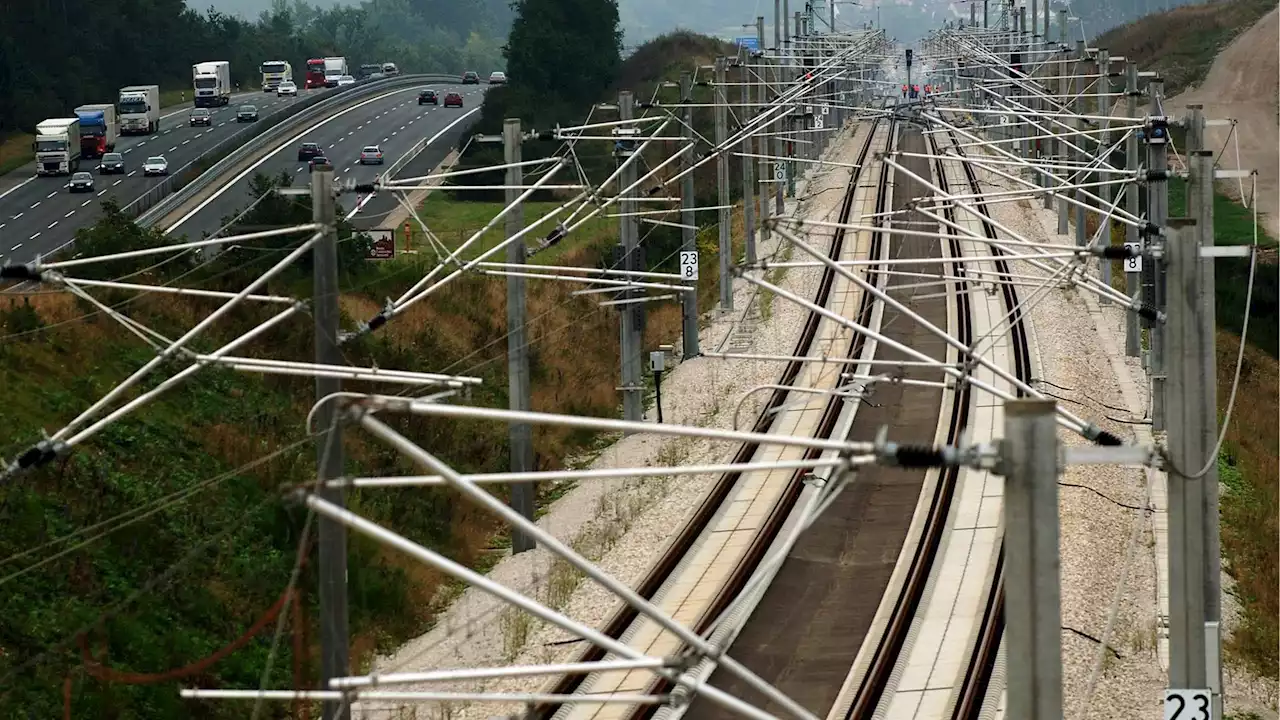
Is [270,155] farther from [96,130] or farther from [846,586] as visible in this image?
[846,586]

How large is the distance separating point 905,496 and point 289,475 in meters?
8.91

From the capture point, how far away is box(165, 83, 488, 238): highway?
2141 inches

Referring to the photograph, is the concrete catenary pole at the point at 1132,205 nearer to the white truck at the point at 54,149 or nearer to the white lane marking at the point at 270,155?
the white lane marking at the point at 270,155

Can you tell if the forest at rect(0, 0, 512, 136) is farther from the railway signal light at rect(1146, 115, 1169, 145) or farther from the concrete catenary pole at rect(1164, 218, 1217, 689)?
the concrete catenary pole at rect(1164, 218, 1217, 689)

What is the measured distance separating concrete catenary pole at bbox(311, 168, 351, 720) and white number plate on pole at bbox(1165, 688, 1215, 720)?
5.93 metres

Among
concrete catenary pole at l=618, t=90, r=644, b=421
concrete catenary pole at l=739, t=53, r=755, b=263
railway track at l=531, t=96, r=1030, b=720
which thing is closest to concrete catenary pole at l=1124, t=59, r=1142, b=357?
railway track at l=531, t=96, r=1030, b=720

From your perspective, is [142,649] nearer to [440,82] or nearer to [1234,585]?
[1234,585]

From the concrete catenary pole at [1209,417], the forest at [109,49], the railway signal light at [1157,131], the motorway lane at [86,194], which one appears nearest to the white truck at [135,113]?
the motorway lane at [86,194]

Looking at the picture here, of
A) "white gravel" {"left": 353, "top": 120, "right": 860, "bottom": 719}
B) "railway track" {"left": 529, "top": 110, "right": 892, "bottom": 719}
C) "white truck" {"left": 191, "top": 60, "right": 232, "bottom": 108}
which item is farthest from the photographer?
"white truck" {"left": 191, "top": 60, "right": 232, "bottom": 108}

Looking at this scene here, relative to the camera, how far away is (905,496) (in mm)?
26250

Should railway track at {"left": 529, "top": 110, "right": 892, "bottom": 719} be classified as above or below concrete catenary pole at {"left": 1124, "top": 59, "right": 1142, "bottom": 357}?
below

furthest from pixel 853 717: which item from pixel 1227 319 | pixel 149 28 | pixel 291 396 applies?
→ pixel 149 28

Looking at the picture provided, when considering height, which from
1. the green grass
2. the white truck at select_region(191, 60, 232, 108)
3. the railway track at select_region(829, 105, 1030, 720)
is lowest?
the railway track at select_region(829, 105, 1030, 720)

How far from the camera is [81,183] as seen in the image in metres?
59.5
